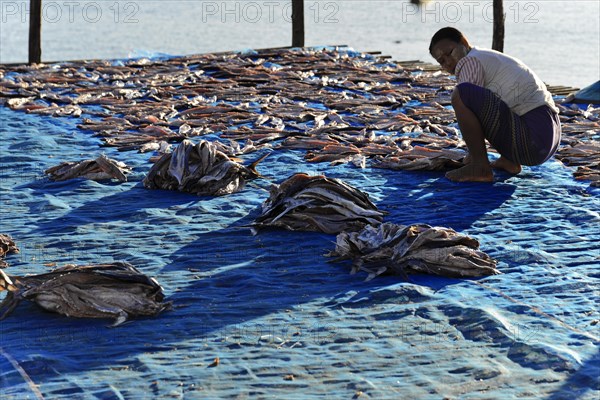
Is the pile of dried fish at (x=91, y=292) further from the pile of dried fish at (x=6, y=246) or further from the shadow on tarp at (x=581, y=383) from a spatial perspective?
the shadow on tarp at (x=581, y=383)

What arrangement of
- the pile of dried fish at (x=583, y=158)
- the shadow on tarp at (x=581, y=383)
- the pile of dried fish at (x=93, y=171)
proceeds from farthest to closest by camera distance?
the pile of dried fish at (x=93, y=171) < the pile of dried fish at (x=583, y=158) < the shadow on tarp at (x=581, y=383)

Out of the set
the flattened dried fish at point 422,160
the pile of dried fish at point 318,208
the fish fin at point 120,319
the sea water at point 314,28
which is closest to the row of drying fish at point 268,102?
the flattened dried fish at point 422,160

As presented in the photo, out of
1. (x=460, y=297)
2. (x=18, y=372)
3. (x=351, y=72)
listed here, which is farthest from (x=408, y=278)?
(x=351, y=72)

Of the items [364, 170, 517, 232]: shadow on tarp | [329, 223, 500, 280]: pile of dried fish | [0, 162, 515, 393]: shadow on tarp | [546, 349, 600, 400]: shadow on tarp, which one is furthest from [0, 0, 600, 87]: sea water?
[546, 349, 600, 400]: shadow on tarp

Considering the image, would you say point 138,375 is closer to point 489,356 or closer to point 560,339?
point 489,356

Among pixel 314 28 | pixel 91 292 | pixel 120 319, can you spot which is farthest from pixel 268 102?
pixel 314 28

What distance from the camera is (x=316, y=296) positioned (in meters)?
3.86

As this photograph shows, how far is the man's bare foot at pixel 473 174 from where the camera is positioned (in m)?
5.50

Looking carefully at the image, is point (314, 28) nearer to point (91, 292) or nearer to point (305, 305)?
point (305, 305)

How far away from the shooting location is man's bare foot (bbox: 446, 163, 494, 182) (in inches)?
217

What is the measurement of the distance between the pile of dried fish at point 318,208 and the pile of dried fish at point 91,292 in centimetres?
111

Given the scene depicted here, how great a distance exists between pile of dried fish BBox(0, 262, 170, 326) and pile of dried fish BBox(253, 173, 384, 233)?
43.7 inches

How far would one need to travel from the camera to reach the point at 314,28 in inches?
1288

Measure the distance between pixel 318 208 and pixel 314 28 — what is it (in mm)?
28564
